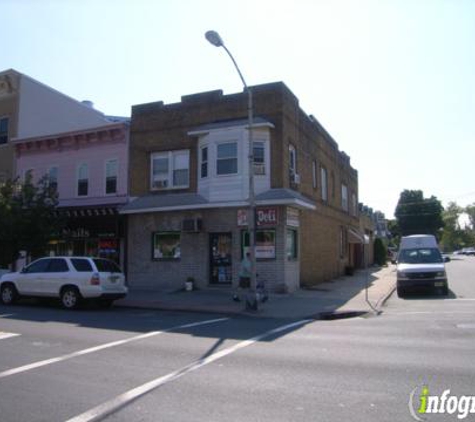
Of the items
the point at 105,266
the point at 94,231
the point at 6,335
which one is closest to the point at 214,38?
the point at 105,266

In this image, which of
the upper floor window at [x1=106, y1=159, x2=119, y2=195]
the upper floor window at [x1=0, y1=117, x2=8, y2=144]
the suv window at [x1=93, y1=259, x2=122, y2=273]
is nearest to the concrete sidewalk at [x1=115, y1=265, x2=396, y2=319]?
the suv window at [x1=93, y1=259, x2=122, y2=273]

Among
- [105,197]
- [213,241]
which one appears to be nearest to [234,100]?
[213,241]

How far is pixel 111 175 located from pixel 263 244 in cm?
825

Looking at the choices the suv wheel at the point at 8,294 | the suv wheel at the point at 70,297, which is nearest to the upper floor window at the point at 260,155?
the suv wheel at the point at 70,297

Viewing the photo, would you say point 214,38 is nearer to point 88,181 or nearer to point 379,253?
point 88,181

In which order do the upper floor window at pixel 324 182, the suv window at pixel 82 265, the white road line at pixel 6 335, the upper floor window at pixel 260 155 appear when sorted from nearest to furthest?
the white road line at pixel 6 335 < the suv window at pixel 82 265 < the upper floor window at pixel 260 155 < the upper floor window at pixel 324 182

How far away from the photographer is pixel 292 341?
32.0ft

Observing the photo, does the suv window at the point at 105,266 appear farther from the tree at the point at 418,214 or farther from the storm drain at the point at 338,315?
the tree at the point at 418,214

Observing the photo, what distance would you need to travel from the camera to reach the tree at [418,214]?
7812cm

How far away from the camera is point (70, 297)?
15602 millimetres

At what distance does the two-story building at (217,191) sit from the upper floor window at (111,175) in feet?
3.44

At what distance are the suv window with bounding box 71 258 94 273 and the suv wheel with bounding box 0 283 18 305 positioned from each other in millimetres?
2705

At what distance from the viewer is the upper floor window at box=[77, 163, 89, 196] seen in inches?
922

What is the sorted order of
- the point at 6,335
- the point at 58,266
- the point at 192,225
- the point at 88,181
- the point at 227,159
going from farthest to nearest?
the point at 88,181 < the point at 192,225 < the point at 227,159 < the point at 58,266 < the point at 6,335
